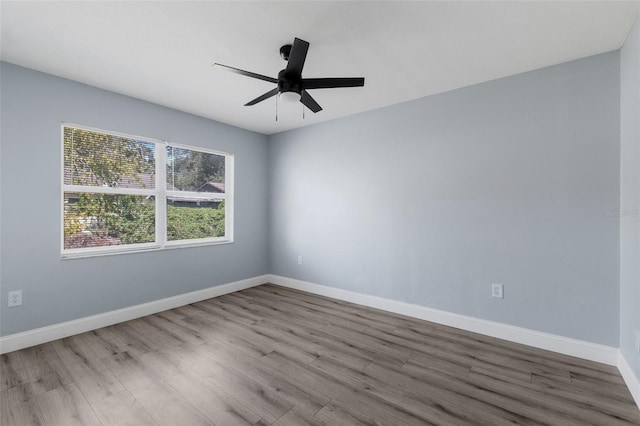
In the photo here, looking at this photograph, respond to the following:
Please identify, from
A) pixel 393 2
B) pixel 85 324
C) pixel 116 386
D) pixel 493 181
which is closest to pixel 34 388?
pixel 116 386

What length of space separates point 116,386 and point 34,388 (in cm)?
55

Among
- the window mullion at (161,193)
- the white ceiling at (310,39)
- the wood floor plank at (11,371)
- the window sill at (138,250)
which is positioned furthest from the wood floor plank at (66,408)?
the white ceiling at (310,39)

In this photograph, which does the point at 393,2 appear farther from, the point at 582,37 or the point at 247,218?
the point at 247,218

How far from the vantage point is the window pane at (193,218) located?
3.65 metres

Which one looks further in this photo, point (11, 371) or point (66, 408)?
point (11, 371)

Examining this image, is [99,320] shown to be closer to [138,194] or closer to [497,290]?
[138,194]

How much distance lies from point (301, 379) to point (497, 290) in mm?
2030

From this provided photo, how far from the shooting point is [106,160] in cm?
306

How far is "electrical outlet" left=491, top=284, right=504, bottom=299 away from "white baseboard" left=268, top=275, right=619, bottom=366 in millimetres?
270

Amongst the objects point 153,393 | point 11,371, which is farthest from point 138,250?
point 153,393

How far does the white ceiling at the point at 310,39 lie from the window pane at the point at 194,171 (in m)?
0.96

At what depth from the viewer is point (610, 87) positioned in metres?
Answer: 2.24

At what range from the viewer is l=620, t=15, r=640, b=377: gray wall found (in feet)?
6.09

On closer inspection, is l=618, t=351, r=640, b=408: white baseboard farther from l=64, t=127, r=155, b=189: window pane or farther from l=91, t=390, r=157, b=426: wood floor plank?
l=64, t=127, r=155, b=189: window pane
